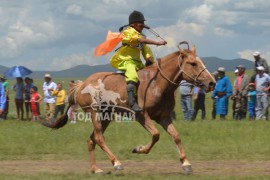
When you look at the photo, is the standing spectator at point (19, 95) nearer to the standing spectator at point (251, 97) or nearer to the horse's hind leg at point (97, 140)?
the standing spectator at point (251, 97)

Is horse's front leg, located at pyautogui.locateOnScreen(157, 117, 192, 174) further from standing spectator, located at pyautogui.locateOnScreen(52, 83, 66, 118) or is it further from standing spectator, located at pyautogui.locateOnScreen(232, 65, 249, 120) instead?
standing spectator, located at pyautogui.locateOnScreen(52, 83, 66, 118)

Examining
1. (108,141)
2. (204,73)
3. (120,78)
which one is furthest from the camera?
(108,141)

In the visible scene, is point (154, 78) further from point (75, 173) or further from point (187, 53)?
point (75, 173)

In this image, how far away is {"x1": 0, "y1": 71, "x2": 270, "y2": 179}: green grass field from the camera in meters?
11.2

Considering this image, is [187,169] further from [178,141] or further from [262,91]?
[262,91]

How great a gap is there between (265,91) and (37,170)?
369 inches

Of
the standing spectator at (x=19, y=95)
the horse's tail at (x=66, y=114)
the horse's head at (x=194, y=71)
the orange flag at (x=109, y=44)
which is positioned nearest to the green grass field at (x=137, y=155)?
the horse's tail at (x=66, y=114)

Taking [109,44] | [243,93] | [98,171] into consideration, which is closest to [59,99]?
Result: [243,93]

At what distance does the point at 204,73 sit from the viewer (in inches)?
435

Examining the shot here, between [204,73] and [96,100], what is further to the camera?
[96,100]

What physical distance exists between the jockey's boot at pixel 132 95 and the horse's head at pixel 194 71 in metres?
0.92

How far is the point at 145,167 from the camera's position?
40.1 feet

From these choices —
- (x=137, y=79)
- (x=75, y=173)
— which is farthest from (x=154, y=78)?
(x=75, y=173)

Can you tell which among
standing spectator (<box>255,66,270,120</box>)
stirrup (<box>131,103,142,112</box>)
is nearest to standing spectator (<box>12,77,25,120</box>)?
standing spectator (<box>255,66,270,120</box>)
